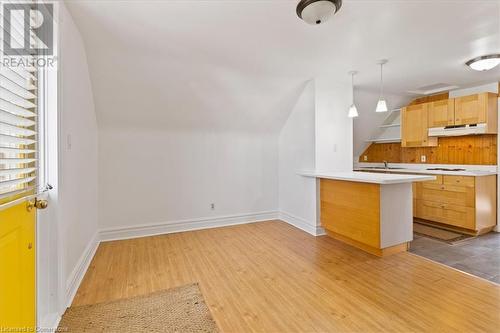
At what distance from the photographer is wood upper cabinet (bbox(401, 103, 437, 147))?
4.41 m

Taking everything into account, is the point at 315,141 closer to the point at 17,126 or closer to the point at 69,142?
the point at 69,142

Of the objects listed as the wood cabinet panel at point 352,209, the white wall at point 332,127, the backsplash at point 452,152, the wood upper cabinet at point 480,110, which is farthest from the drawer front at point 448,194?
the wood cabinet panel at point 352,209

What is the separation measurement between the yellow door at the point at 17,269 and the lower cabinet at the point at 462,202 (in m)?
5.00

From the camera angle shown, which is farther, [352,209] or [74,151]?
[352,209]

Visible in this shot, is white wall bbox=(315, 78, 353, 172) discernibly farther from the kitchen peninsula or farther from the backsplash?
the backsplash

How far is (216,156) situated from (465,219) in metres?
3.93

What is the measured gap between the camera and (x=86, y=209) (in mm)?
2699

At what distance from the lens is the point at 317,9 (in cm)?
179

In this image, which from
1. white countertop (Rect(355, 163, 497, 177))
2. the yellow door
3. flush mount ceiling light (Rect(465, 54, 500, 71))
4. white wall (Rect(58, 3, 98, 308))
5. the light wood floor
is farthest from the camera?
white countertop (Rect(355, 163, 497, 177))

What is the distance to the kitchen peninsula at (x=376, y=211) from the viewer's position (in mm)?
2752

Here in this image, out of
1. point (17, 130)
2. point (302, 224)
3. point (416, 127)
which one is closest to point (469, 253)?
point (302, 224)

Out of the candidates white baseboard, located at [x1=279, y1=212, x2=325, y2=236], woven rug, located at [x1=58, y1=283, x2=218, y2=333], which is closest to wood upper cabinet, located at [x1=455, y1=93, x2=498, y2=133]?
white baseboard, located at [x1=279, y1=212, x2=325, y2=236]

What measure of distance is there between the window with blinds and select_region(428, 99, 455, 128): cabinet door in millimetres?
5366

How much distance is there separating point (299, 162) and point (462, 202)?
8.14 feet
